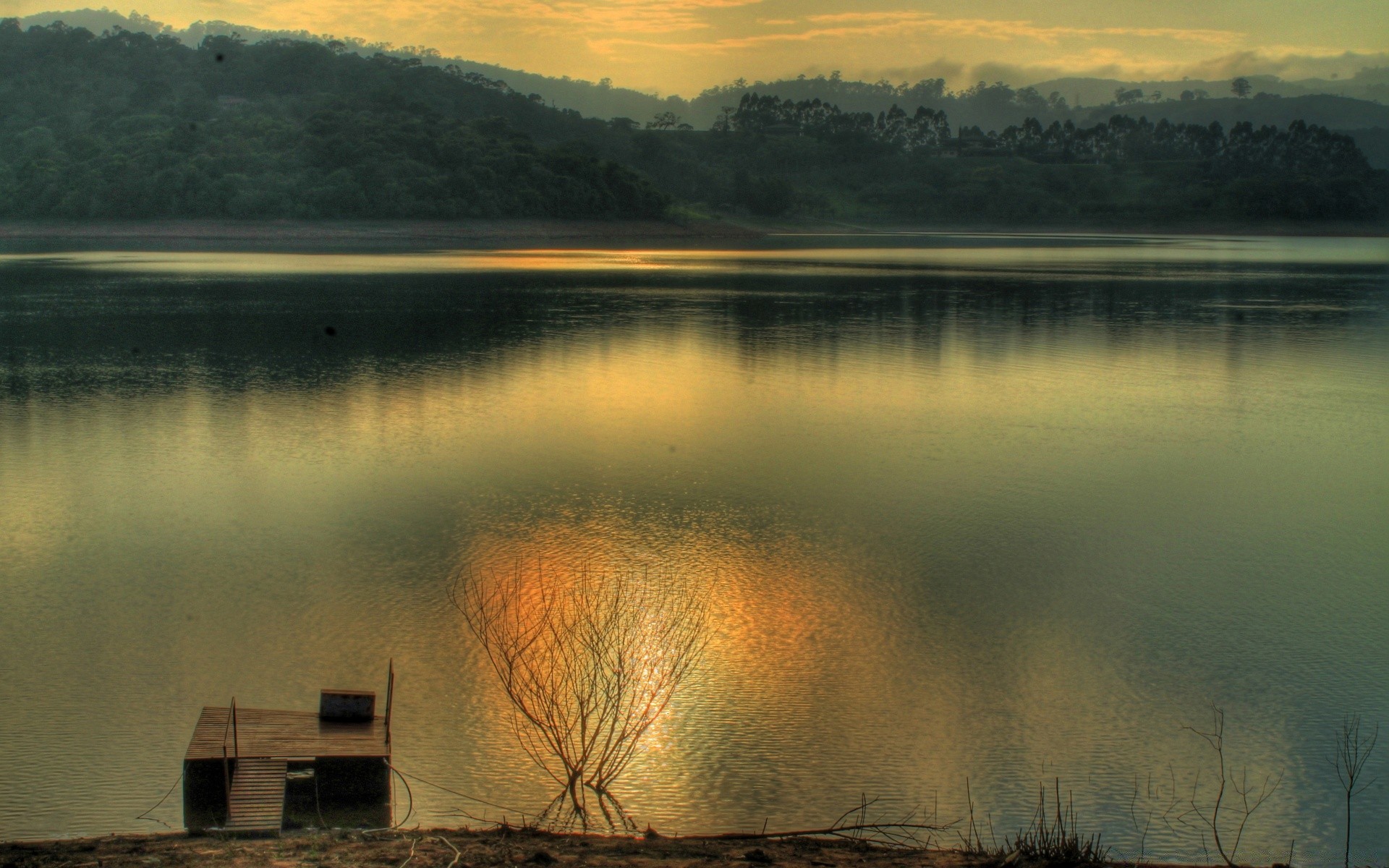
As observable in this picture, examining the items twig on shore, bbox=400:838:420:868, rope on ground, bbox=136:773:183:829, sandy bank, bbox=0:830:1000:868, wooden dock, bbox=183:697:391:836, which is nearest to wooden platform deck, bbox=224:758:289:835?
wooden dock, bbox=183:697:391:836

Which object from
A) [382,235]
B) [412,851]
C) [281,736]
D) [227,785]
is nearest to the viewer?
[412,851]

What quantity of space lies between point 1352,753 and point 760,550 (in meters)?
4.51

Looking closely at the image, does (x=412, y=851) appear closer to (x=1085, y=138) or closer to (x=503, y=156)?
(x=503, y=156)

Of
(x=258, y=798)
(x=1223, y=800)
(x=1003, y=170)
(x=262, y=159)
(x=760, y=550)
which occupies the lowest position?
(x=1223, y=800)

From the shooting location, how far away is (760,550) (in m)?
9.83

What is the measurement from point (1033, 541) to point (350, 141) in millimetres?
75104

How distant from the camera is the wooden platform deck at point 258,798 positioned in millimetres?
5266

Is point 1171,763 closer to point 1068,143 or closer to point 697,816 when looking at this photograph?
point 697,816

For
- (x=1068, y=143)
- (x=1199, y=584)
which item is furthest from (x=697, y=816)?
(x=1068, y=143)

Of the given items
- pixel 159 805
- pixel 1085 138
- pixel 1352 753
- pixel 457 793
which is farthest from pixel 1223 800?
pixel 1085 138

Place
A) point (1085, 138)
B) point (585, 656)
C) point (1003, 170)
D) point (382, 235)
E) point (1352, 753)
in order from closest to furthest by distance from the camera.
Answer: point (1352, 753)
point (585, 656)
point (382, 235)
point (1003, 170)
point (1085, 138)

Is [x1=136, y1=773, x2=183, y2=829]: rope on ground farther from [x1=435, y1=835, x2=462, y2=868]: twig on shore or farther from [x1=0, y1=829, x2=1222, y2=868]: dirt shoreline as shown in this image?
[x1=435, y1=835, x2=462, y2=868]: twig on shore

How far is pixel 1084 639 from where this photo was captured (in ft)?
26.5

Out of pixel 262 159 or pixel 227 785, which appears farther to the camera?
pixel 262 159
